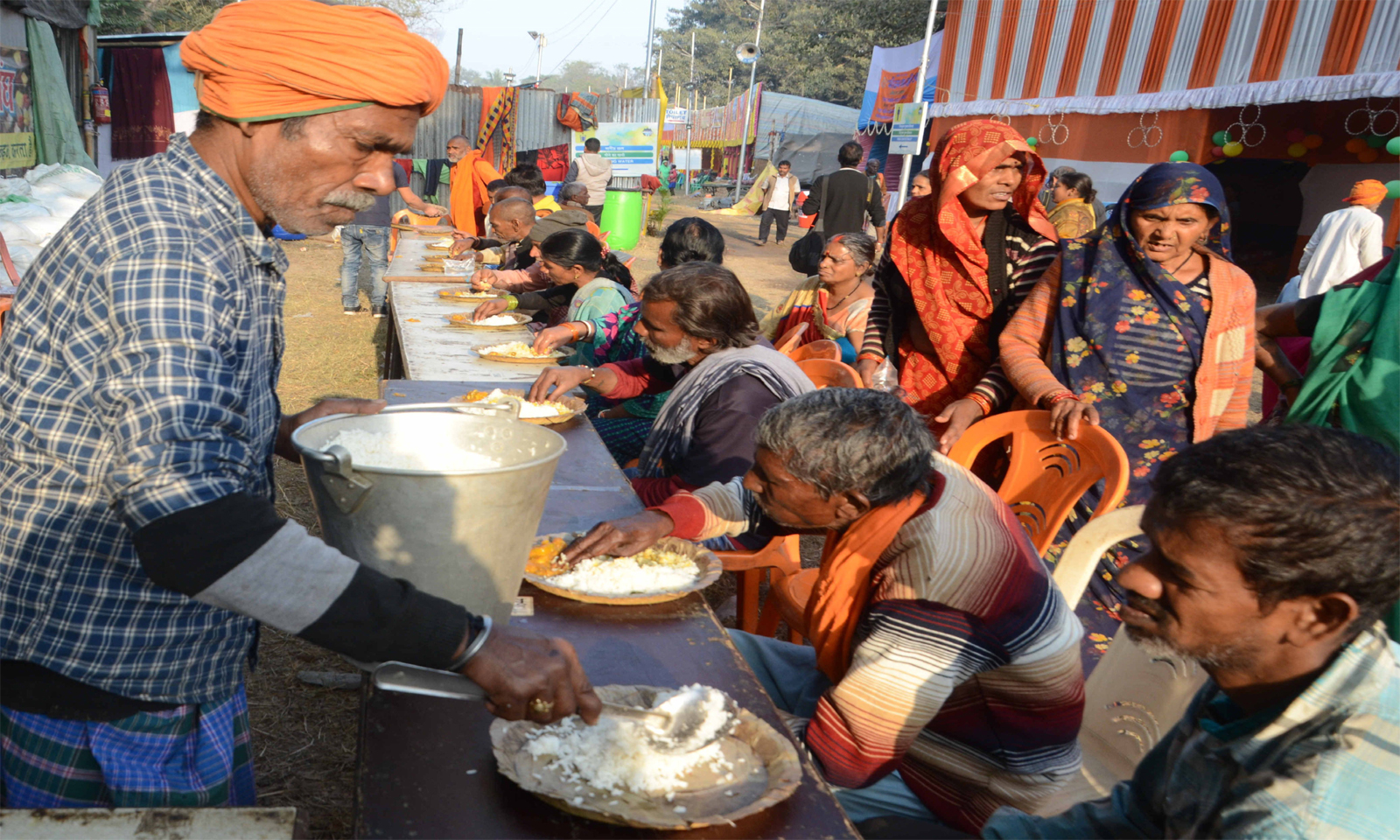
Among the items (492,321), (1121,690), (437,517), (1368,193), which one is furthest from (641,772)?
(1368,193)

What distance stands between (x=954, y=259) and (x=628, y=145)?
15101 mm

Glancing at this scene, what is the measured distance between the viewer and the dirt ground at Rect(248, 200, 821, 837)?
8.66 feet

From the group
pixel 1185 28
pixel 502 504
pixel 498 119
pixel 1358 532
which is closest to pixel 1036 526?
pixel 1358 532

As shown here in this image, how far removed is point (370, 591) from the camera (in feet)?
3.49

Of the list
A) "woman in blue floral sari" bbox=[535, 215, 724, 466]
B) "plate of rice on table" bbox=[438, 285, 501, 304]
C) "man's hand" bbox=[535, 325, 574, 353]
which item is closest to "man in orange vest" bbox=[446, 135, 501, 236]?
"plate of rice on table" bbox=[438, 285, 501, 304]

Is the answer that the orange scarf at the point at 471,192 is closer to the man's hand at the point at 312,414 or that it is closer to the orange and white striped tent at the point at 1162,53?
the orange and white striped tent at the point at 1162,53

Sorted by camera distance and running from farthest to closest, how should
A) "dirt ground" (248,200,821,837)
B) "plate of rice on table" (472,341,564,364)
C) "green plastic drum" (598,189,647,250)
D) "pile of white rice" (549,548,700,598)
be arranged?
"green plastic drum" (598,189,647,250) < "plate of rice on table" (472,341,564,364) < "dirt ground" (248,200,821,837) < "pile of white rice" (549,548,700,598)

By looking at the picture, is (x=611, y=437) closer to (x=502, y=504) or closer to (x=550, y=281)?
(x=550, y=281)

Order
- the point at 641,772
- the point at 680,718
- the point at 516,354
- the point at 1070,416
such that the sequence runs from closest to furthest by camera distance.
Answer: the point at 641,772, the point at 680,718, the point at 1070,416, the point at 516,354

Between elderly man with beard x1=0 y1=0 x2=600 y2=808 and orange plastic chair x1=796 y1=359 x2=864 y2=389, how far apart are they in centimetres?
244

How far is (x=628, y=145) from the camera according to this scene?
17625mm

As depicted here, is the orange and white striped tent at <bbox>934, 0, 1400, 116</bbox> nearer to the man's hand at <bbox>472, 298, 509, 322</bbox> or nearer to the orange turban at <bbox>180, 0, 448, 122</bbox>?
the man's hand at <bbox>472, 298, 509, 322</bbox>

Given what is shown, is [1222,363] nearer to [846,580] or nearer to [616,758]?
[846,580]

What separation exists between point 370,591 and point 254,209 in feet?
1.95
